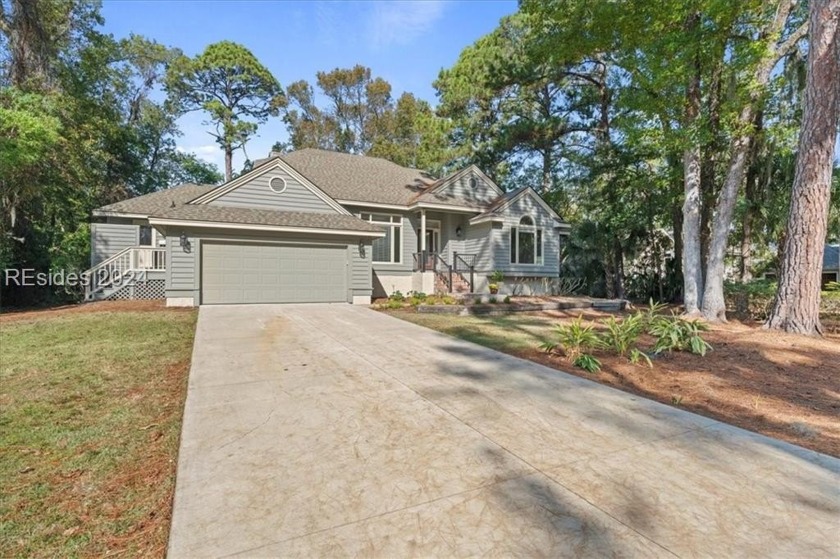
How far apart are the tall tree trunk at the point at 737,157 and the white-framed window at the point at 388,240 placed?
9.88 metres

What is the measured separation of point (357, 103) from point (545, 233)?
73.9 feet

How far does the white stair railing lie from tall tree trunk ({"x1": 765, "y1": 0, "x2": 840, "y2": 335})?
58.9ft

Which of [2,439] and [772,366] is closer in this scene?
[2,439]

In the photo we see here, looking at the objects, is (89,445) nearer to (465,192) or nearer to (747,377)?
(747,377)

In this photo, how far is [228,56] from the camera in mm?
27203

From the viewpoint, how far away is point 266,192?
1241 centimetres

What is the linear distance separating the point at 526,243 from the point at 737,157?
303 inches

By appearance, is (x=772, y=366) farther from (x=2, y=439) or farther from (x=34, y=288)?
(x=34, y=288)

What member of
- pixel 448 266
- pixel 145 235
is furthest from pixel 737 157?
pixel 145 235

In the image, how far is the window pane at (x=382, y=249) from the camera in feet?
50.6

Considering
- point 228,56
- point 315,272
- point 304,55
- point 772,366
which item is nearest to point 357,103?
point 228,56

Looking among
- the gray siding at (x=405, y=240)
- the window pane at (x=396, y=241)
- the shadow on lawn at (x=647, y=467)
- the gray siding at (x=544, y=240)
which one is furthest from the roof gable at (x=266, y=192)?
the shadow on lawn at (x=647, y=467)

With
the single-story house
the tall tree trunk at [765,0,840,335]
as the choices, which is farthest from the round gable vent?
the tall tree trunk at [765,0,840,335]

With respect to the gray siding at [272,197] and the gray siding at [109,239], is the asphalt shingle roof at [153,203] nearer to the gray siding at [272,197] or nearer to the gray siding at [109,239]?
the gray siding at [109,239]
